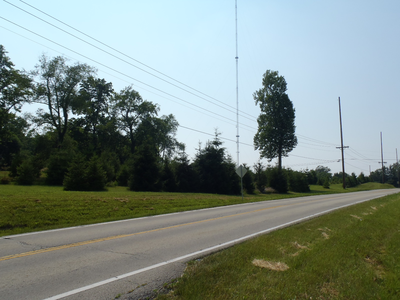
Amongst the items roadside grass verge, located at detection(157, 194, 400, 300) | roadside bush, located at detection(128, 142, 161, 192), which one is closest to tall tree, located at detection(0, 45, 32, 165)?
roadside bush, located at detection(128, 142, 161, 192)

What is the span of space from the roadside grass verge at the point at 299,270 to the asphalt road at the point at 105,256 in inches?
29.2

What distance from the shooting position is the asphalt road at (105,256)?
5.04 m

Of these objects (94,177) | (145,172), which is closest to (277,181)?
(145,172)

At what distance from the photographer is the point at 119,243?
837cm

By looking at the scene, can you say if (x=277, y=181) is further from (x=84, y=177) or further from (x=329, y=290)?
(x=329, y=290)

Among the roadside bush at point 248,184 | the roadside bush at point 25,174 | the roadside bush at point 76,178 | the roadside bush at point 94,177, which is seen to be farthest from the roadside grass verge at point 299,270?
the roadside bush at point 248,184

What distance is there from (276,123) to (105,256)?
50354 millimetres

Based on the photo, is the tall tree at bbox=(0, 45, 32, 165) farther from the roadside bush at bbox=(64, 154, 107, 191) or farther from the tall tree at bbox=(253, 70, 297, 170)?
the tall tree at bbox=(253, 70, 297, 170)

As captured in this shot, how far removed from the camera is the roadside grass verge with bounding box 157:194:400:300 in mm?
4832

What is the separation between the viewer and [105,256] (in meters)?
7.00

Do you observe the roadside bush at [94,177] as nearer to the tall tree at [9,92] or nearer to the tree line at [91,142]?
the tree line at [91,142]

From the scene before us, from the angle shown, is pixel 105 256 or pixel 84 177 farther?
pixel 84 177

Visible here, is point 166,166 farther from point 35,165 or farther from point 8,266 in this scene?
point 8,266

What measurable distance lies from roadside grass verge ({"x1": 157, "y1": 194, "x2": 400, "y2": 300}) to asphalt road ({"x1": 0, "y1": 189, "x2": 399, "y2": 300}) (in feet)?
2.44
